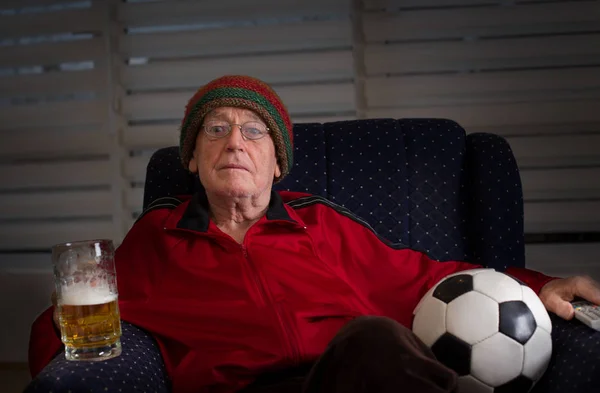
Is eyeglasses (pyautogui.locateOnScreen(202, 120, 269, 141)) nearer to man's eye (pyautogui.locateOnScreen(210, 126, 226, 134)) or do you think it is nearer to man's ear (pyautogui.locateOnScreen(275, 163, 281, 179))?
man's eye (pyautogui.locateOnScreen(210, 126, 226, 134))

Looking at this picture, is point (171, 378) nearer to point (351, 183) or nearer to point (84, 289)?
point (84, 289)

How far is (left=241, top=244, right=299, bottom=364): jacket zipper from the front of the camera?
1.64 meters

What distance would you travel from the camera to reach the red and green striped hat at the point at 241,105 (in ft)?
6.03

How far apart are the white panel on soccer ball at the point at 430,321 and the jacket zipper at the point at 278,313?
1.06 feet

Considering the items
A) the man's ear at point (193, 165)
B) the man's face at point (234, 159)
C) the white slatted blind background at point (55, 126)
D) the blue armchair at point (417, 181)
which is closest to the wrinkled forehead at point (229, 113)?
the man's face at point (234, 159)

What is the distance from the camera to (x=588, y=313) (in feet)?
5.05

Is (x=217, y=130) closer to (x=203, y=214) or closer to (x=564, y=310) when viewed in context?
(x=203, y=214)

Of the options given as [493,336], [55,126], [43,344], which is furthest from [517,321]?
[55,126]

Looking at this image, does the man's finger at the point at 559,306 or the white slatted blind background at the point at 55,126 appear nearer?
the man's finger at the point at 559,306

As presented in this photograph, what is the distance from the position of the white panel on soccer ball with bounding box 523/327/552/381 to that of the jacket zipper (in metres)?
0.57

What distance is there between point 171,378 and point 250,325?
26 centimetres

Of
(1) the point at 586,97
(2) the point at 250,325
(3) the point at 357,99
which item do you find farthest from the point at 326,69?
(2) the point at 250,325

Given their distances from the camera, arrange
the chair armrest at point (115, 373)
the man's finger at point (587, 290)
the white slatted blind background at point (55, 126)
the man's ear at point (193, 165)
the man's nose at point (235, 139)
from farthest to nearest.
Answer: the white slatted blind background at point (55, 126), the man's ear at point (193, 165), the man's nose at point (235, 139), the man's finger at point (587, 290), the chair armrest at point (115, 373)

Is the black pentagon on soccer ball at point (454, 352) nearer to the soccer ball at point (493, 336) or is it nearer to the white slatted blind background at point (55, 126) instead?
the soccer ball at point (493, 336)
